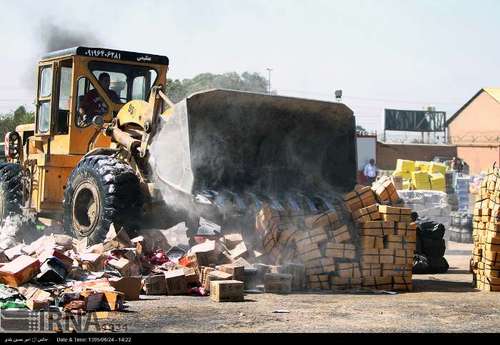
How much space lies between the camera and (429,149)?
56.9 metres

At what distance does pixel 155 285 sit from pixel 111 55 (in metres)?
4.92

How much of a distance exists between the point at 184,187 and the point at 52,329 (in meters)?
3.93

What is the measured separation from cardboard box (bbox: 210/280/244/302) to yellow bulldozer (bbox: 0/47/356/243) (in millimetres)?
1728

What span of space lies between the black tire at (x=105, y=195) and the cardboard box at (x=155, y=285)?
1.79 m

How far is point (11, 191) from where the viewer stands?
520 inches

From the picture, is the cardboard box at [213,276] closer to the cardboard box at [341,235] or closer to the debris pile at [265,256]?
the debris pile at [265,256]

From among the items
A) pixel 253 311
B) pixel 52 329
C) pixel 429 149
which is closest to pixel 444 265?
pixel 253 311

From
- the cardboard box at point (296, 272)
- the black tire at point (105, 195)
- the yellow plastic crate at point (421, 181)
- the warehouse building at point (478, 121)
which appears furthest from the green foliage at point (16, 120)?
the warehouse building at point (478, 121)

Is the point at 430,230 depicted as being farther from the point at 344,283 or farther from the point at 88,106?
the point at 88,106

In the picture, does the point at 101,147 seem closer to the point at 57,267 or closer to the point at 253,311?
the point at 57,267

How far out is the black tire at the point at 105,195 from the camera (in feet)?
34.4

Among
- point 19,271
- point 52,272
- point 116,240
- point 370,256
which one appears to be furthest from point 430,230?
point 19,271

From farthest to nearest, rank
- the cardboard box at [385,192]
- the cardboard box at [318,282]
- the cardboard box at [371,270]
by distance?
1. the cardboard box at [385,192]
2. the cardboard box at [371,270]
3. the cardboard box at [318,282]

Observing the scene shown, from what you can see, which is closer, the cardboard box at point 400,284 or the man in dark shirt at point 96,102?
the cardboard box at point 400,284
